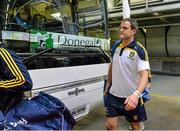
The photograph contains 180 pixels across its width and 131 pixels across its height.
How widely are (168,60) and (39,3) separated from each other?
22.5 feet

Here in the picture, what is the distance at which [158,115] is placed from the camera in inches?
166

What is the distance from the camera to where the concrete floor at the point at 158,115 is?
3.70 metres

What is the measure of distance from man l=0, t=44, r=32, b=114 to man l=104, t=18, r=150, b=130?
38.5 inches

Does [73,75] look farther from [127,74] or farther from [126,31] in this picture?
→ [126,31]

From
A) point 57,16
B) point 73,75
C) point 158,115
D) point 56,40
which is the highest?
point 57,16

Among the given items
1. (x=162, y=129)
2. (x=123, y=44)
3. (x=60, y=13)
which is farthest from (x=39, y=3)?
(x=162, y=129)

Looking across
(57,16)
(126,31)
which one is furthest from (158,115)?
(57,16)

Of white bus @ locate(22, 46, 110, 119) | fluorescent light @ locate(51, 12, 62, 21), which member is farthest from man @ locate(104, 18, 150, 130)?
fluorescent light @ locate(51, 12, 62, 21)

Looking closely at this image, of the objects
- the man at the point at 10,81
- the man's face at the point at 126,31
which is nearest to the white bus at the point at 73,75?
the man at the point at 10,81

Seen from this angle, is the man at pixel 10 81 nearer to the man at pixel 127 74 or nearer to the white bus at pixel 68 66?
the white bus at pixel 68 66

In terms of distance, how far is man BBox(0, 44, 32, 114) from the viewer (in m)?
1.61

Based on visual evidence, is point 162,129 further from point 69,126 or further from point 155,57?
point 155,57

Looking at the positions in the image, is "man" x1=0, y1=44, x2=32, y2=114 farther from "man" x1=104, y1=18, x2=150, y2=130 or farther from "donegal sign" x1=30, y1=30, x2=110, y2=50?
"man" x1=104, y1=18, x2=150, y2=130

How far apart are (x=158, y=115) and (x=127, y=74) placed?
2.15 metres
